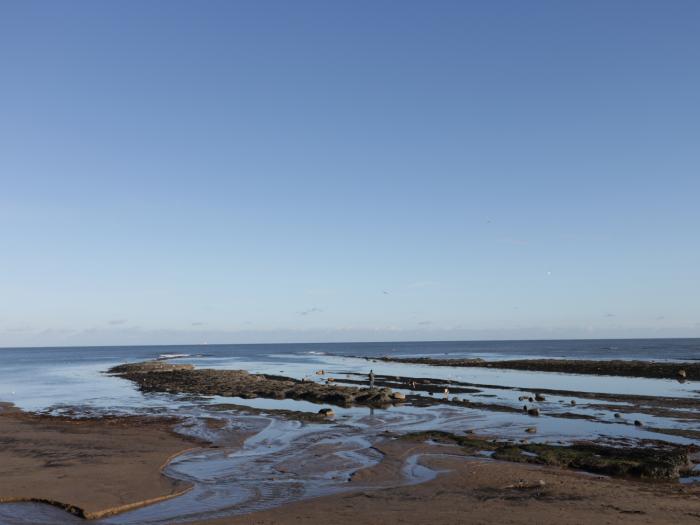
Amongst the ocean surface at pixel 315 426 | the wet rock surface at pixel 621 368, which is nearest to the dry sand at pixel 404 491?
the ocean surface at pixel 315 426

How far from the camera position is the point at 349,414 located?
3672 cm

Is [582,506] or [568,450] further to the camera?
[568,450]

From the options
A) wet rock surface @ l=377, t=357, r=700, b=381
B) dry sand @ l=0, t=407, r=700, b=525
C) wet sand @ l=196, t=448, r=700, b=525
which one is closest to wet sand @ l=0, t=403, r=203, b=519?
dry sand @ l=0, t=407, r=700, b=525

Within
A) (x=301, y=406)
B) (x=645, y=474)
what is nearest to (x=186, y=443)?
(x=301, y=406)

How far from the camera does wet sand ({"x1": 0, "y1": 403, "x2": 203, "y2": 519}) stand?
16656 mm

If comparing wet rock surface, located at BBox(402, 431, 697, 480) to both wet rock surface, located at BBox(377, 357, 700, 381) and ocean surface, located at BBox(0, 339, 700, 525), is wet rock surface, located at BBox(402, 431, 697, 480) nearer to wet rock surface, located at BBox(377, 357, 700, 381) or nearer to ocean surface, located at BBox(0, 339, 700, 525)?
ocean surface, located at BBox(0, 339, 700, 525)

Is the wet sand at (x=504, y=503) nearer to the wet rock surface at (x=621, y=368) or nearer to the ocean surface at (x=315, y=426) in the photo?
the ocean surface at (x=315, y=426)

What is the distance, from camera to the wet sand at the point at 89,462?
1666 cm

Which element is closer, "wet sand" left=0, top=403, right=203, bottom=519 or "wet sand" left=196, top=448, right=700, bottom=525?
"wet sand" left=196, top=448, right=700, bottom=525

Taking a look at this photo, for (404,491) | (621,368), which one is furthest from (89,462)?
(621,368)

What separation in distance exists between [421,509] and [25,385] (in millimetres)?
66118

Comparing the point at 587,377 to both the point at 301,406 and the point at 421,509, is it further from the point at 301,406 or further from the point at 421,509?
the point at 421,509

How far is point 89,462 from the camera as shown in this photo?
860 inches

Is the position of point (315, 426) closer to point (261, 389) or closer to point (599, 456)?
point (599, 456)
